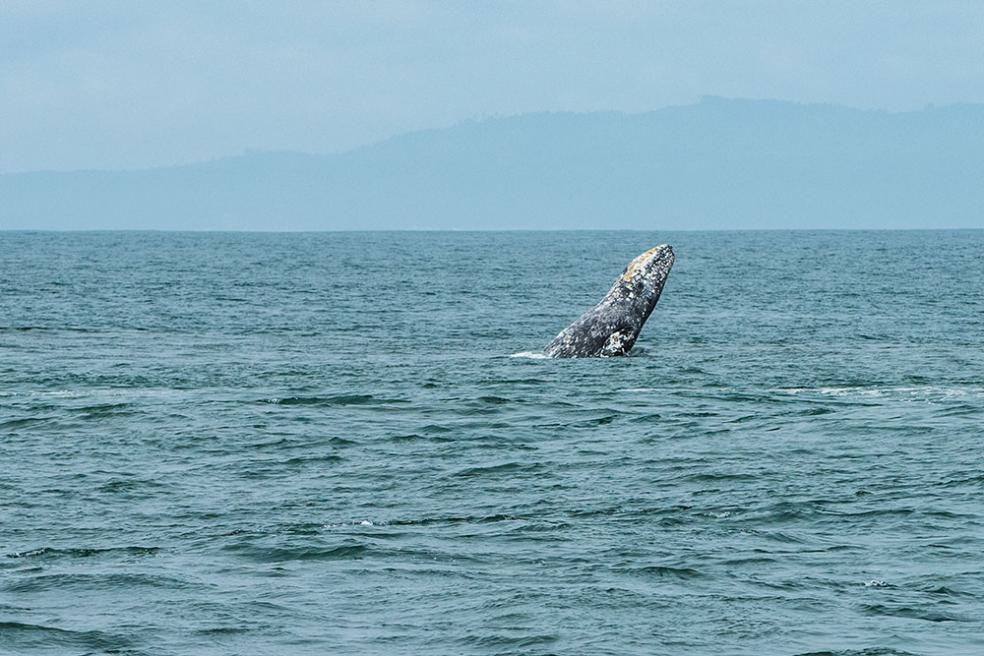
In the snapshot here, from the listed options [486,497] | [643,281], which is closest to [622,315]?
[643,281]

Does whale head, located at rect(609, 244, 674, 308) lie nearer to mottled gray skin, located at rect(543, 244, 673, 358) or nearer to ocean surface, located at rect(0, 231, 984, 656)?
mottled gray skin, located at rect(543, 244, 673, 358)

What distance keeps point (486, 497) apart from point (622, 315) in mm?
15561

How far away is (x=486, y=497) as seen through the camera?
19.6 metres

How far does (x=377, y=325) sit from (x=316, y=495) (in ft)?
92.8

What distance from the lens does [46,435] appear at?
24297 mm

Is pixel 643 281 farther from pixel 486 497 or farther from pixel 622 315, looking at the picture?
pixel 486 497

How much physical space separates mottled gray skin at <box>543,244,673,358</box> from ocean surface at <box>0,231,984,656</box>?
96 centimetres

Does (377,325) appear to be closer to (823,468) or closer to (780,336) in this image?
(780,336)

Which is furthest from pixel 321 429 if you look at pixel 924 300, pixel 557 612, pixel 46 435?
pixel 924 300

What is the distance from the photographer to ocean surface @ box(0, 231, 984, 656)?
46.2 feet

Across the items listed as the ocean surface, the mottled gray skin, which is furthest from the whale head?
the ocean surface

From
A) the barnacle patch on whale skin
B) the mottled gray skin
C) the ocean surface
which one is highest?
the barnacle patch on whale skin

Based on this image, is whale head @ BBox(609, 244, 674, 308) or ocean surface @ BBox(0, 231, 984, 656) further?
whale head @ BBox(609, 244, 674, 308)

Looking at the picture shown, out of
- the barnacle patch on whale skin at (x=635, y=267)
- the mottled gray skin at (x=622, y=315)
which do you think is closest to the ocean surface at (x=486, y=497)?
the mottled gray skin at (x=622, y=315)
